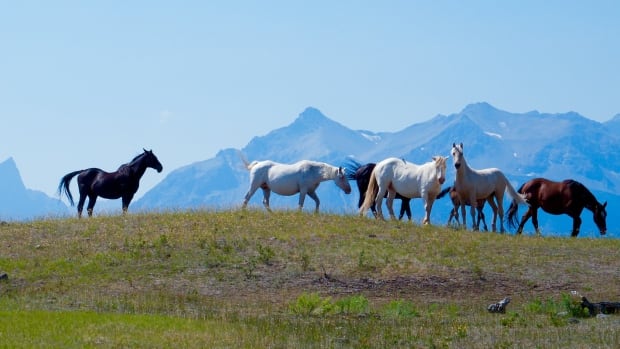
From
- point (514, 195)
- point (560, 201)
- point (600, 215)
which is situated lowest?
point (600, 215)

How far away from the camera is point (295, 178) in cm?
3039

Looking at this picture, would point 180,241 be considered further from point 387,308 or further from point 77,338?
point 77,338

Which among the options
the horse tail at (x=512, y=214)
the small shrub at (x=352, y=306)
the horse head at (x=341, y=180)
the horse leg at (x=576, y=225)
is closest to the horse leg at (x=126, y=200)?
the horse head at (x=341, y=180)

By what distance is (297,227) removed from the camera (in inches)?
1014

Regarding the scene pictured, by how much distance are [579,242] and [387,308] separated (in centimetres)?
948

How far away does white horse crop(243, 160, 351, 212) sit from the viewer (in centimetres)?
3039

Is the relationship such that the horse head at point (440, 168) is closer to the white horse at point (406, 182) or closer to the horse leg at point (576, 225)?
the white horse at point (406, 182)

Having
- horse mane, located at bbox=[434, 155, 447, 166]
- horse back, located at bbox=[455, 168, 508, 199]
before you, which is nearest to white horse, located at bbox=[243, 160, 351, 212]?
horse mane, located at bbox=[434, 155, 447, 166]

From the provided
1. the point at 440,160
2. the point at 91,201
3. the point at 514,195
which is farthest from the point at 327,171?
the point at 91,201

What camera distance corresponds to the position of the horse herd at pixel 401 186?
29.0 meters

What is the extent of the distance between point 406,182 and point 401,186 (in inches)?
9.4

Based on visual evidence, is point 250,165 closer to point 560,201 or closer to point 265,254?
point 560,201

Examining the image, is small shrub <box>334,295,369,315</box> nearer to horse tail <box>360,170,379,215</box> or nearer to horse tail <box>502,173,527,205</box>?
horse tail <box>360,170,379,215</box>

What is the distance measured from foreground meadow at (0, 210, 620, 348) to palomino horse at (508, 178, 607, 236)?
3593 mm
